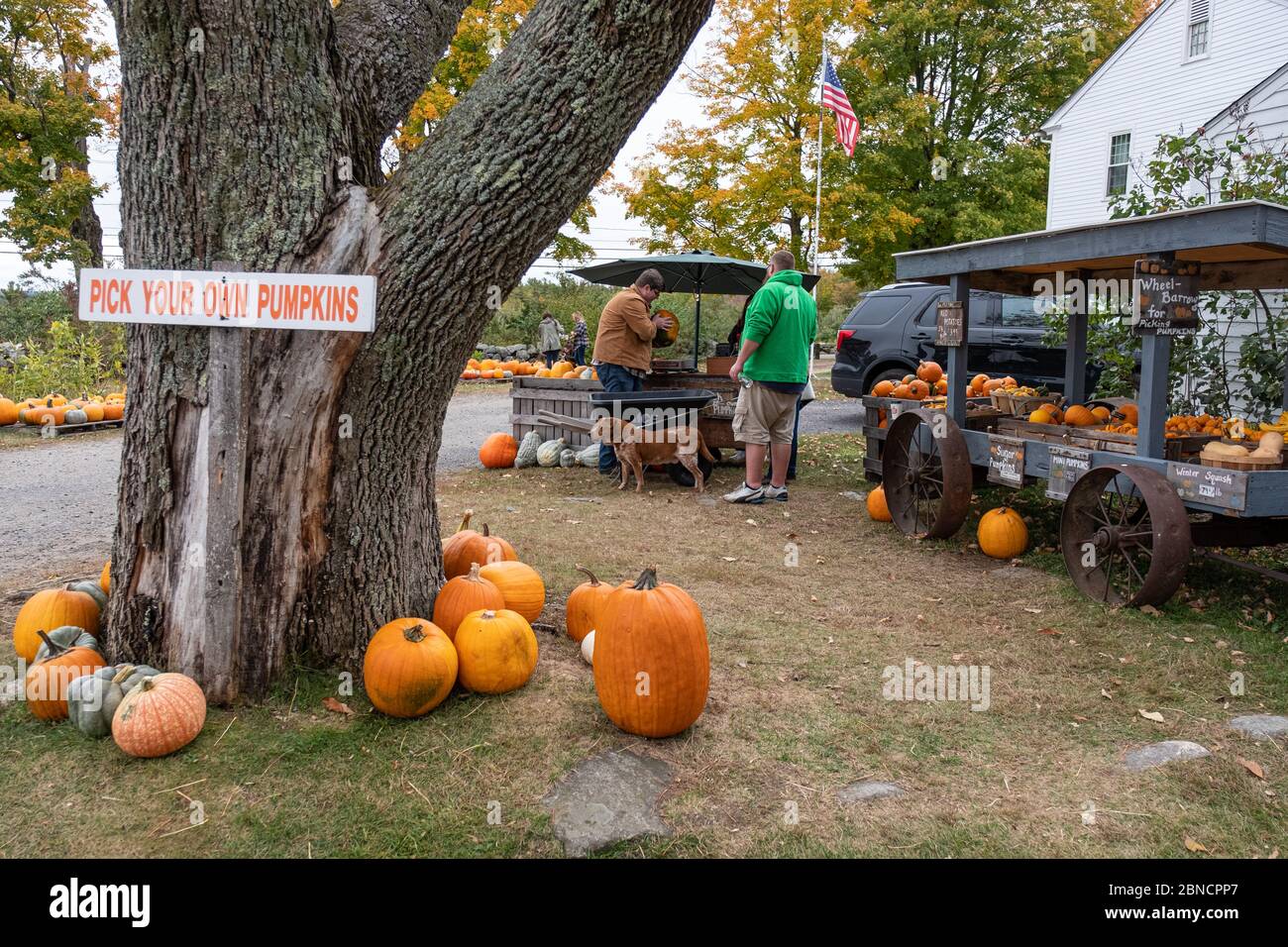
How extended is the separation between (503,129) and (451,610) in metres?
1.99

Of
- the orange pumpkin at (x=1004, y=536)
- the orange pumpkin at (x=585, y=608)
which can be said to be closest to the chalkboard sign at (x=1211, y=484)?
the orange pumpkin at (x=1004, y=536)

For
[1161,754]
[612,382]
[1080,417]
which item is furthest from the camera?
[612,382]

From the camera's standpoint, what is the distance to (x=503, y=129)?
130 inches

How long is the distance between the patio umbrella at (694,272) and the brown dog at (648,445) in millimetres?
2749

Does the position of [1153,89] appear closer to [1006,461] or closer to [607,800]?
[1006,461]

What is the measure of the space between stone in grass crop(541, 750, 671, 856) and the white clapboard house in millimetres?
15468

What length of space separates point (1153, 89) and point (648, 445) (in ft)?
55.1

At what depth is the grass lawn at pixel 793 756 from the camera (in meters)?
2.80

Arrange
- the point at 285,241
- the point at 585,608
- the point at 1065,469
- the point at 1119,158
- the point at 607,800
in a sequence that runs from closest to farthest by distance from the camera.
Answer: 1. the point at 607,800
2. the point at 285,241
3. the point at 585,608
4. the point at 1065,469
5. the point at 1119,158

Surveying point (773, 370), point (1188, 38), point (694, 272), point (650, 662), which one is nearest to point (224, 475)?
point (650, 662)

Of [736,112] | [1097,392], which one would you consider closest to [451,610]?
[1097,392]

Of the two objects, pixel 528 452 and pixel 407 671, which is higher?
pixel 528 452

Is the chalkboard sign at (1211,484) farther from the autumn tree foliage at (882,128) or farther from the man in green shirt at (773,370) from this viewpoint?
the autumn tree foliage at (882,128)

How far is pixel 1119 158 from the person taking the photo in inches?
793
